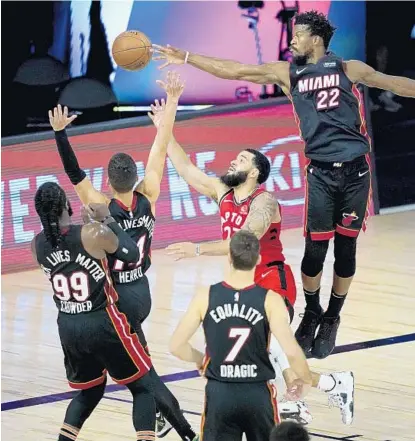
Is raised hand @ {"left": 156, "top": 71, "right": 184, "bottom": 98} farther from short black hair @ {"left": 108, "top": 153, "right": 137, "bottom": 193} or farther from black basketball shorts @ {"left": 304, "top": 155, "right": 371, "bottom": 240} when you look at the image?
black basketball shorts @ {"left": 304, "top": 155, "right": 371, "bottom": 240}

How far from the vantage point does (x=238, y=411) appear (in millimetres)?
7508

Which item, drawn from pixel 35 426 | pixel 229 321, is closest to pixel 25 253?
pixel 35 426

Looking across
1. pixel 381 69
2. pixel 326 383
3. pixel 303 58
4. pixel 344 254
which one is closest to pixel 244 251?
pixel 326 383

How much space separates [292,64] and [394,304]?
4294mm

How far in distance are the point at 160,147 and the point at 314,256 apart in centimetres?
154

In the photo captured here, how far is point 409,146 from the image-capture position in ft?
65.3

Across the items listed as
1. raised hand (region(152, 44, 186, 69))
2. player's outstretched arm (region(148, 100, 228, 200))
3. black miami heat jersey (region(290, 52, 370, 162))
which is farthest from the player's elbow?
black miami heat jersey (region(290, 52, 370, 162))

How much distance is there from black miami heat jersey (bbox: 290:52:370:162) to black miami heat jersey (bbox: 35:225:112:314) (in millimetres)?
2300

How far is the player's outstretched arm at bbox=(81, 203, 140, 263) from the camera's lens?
842 cm

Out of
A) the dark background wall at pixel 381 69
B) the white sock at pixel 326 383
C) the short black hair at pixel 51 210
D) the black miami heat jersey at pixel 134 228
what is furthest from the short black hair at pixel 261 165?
the dark background wall at pixel 381 69

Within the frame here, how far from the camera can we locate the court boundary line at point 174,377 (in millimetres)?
10812

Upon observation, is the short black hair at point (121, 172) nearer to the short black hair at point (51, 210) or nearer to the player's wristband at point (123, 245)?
the player's wristband at point (123, 245)

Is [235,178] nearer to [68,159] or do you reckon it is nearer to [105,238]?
[68,159]

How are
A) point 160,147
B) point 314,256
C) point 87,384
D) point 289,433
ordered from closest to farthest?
1. point 289,433
2. point 87,384
3. point 160,147
4. point 314,256
